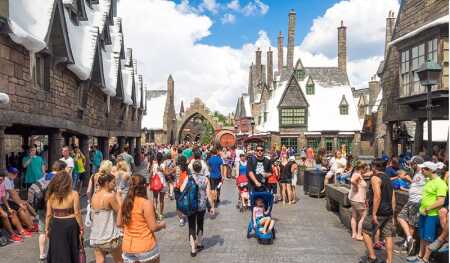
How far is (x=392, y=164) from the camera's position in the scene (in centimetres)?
1107

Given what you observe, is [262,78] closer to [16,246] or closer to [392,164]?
[392,164]

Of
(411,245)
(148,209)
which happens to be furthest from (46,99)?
(411,245)

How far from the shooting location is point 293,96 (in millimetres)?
38219

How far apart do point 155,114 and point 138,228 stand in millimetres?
51147

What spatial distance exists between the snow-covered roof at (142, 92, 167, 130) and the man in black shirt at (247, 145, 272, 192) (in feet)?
148

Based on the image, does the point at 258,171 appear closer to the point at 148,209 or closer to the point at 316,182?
the point at 148,209

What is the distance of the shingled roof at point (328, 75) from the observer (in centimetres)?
4053

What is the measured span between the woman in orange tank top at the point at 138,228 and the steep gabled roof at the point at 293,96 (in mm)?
33447

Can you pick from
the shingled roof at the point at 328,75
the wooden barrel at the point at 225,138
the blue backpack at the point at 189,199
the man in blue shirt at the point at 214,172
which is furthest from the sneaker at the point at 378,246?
the shingled roof at the point at 328,75

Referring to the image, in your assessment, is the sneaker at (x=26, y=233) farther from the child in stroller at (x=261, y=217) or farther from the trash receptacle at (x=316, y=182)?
the trash receptacle at (x=316, y=182)

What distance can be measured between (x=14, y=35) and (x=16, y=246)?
4.46 m

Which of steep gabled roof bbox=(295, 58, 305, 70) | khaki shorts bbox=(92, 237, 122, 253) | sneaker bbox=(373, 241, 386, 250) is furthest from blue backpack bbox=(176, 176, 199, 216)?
steep gabled roof bbox=(295, 58, 305, 70)

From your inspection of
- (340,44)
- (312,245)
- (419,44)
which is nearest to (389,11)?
(340,44)

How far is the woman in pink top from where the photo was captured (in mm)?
8391
